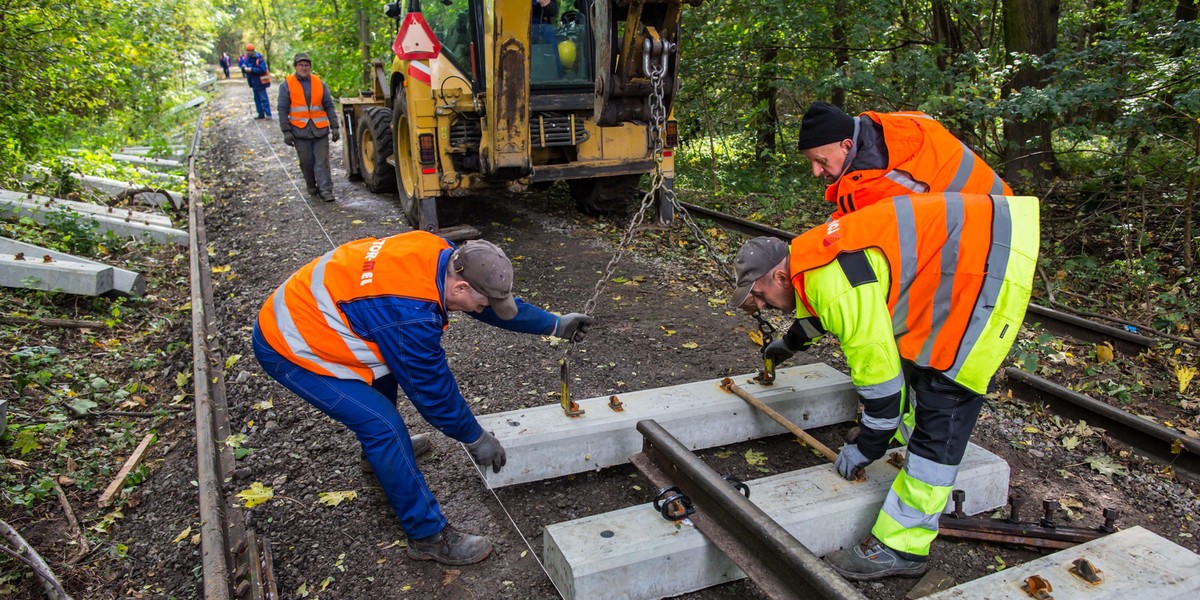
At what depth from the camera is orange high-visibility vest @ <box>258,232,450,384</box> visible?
2.75m

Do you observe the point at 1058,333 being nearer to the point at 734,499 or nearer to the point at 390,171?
the point at 734,499

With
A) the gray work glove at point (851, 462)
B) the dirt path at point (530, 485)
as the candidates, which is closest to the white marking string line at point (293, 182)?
the dirt path at point (530, 485)

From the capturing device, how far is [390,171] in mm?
9727

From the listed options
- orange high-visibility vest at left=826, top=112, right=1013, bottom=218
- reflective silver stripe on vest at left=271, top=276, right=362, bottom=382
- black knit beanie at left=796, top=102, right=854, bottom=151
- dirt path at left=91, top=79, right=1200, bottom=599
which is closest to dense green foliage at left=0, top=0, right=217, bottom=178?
dirt path at left=91, top=79, right=1200, bottom=599

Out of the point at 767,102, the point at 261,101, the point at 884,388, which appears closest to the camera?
the point at 884,388

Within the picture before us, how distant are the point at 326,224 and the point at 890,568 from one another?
756 cm

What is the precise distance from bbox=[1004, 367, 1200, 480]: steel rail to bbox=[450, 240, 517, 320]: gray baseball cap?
337 cm

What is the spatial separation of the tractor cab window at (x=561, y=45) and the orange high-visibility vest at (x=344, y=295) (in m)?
4.91

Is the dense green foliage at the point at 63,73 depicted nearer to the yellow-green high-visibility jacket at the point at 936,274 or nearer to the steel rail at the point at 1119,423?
the yellow-green high-visibility jacket at the point at 936,274

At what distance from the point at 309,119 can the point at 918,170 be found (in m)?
8.24

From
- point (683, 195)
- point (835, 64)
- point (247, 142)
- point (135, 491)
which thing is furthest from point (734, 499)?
point (247, 142)

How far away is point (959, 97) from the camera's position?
6.88 meters

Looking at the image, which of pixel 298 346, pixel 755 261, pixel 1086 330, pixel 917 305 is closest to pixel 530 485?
pixel 298 346

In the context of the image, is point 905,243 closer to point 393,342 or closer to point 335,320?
point 393,342
